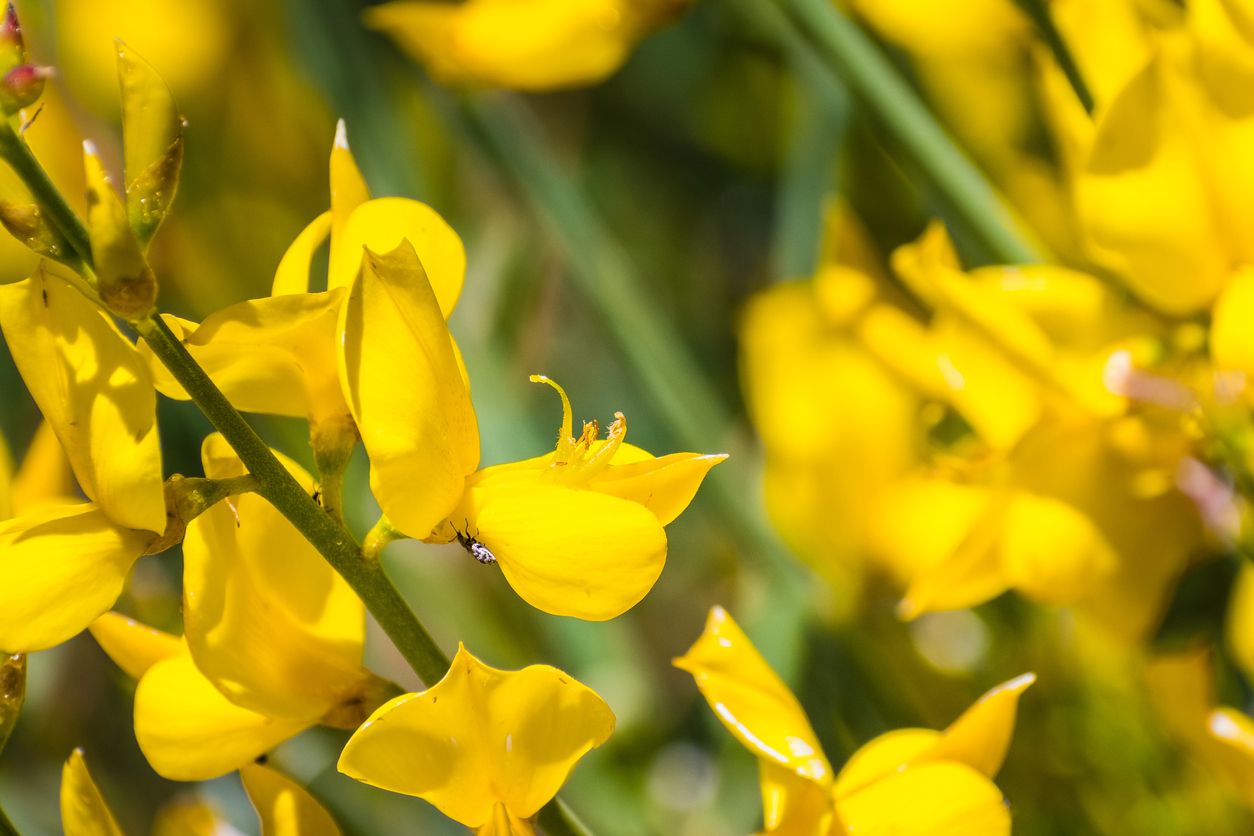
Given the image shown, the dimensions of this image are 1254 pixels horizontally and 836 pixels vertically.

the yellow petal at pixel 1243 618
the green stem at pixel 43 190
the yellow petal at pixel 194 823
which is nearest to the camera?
the green stem at pixel 43 190

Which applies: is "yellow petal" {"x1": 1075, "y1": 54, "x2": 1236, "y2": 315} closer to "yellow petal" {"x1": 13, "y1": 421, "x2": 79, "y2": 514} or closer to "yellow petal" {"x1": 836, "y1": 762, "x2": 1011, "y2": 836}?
"yellow petal" {"x1": 836, "y1": 762, "x2": 1011, "y2": 836}

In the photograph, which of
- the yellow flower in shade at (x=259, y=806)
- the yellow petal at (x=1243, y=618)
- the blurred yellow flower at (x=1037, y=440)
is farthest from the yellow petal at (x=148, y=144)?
the yellow petal at (x=1243, y=618)

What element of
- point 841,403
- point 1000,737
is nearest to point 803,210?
point 841,403

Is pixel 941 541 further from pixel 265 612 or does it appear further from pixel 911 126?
pixel 265 612

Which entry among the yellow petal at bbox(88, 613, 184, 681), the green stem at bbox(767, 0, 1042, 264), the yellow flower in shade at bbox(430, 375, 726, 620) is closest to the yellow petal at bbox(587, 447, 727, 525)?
the yellow flower in shade at bbox(430, 375, 726, 620)

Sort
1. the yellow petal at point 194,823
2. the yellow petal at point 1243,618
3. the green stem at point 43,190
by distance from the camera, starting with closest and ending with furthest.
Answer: the green stem at point 43,190 → the yellow petal at point 194,823 → the yellow petal at point 1243,618

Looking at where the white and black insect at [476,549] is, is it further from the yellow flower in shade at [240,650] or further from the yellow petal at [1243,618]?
the yellow petal at [1243,618]
